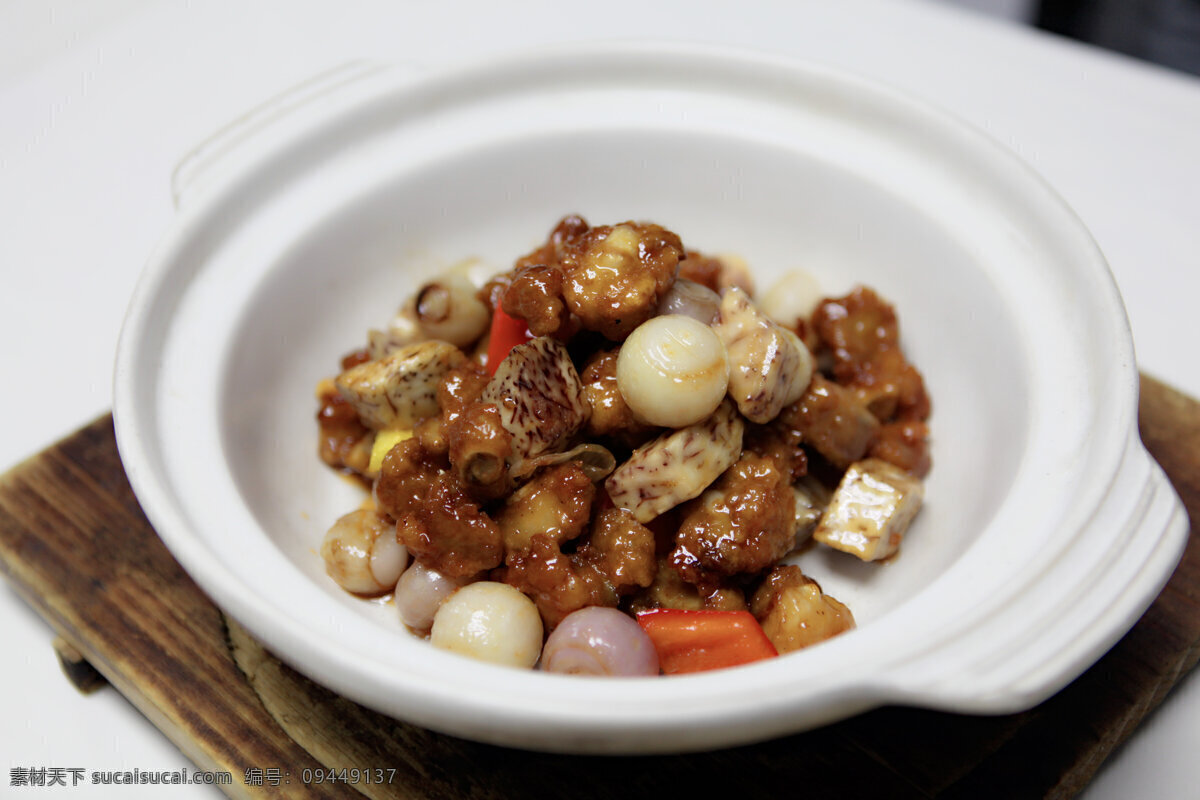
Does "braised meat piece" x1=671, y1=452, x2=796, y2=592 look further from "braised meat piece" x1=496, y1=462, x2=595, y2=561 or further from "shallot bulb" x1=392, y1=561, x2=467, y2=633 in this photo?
"shallot bulb" x1=392, y1=561, x2=467, y2=633

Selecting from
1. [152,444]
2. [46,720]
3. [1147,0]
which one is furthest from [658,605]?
[1147,0]

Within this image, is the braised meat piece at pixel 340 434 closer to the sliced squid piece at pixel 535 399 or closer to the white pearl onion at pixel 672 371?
the sliced squid piece at pixel 535 399

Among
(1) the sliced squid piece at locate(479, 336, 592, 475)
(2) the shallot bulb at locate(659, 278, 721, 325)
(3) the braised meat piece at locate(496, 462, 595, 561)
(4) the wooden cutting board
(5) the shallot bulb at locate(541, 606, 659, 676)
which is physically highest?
(2) the shallot bulb at locate(659, 278, 721, 325)

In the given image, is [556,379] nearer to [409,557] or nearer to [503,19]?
[409,557]

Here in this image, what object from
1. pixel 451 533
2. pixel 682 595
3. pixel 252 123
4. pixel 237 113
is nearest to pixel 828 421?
pixel 682 595

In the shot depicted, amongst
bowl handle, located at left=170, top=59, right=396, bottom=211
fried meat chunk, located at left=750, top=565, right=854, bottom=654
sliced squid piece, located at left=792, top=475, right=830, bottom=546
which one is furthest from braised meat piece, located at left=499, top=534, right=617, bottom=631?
bowl handle, located at left=170, top=59, right=396, bottom=211

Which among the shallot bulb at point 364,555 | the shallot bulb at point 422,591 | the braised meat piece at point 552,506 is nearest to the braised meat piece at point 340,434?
the shallot bulb at point 364,555
